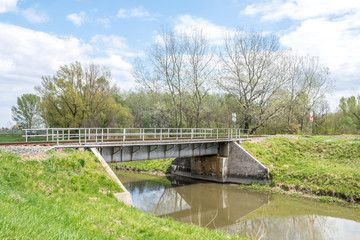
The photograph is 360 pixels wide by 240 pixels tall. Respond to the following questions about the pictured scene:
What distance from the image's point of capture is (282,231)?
1366 cm

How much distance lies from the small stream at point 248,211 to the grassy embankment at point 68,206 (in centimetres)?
479

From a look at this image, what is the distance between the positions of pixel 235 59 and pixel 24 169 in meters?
33.4

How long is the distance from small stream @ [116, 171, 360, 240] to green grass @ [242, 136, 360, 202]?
1.75 meters

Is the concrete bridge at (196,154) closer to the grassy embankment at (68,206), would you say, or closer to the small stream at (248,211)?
the small stream at (248,211)

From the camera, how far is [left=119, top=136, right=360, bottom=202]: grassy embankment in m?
19.1

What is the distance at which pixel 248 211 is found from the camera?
17016 mm

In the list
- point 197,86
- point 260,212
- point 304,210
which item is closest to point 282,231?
point 260,212

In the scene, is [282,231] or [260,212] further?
[260,212]

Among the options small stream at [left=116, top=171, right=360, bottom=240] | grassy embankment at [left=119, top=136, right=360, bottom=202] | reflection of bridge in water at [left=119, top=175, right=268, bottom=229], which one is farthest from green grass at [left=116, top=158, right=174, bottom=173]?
small stream at [left=116, top=171, right=360, bottom=240]

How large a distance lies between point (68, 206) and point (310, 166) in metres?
21.5

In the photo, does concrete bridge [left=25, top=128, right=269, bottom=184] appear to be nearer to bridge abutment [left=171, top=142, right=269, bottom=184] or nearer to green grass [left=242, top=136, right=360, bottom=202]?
bridge abutment [left=171, top=142, right=269, bottom=184]

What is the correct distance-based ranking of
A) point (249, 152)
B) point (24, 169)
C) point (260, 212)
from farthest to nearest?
point (249, 152) < point (260, 212) < point (24, 169)

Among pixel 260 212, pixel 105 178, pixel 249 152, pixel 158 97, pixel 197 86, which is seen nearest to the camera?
pixel 105 178

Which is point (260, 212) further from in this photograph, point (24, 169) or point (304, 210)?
point (24, 169)
